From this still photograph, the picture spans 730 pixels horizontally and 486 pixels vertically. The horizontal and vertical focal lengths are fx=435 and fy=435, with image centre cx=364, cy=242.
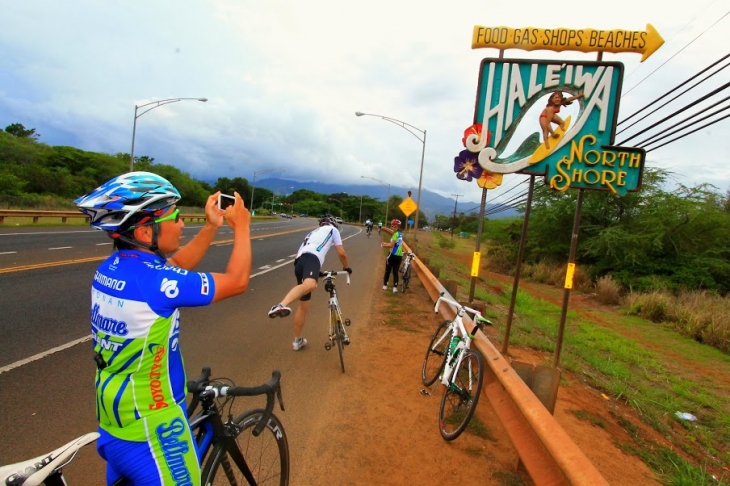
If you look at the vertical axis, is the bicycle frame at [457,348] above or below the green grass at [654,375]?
above

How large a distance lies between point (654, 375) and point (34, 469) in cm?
938

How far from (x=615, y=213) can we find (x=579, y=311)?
29.1 feet

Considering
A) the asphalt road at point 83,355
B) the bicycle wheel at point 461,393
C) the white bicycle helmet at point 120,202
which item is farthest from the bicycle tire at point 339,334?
the white bicycle helmet at point 120,202

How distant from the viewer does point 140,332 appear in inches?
67.8

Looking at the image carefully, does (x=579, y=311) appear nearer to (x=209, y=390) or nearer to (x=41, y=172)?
(x=209, y=390)

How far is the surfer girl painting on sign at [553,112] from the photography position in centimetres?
601

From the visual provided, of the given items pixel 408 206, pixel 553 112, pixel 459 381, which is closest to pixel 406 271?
pixel 553 112

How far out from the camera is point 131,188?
1822mm

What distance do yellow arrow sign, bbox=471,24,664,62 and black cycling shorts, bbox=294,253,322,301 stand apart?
→ 3.83m

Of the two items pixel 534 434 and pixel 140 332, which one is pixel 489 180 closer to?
pixel 534 434

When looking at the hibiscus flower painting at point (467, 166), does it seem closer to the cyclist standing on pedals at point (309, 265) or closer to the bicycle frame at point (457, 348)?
the cyclist standing on pedals at point (309, 265)

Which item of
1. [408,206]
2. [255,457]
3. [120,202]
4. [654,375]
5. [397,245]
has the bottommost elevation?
[654,375]

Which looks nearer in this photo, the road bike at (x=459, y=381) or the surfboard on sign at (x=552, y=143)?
the road bike at (x=459, y=381)

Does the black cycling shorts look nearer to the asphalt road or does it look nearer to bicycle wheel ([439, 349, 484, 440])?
the asphalt road
